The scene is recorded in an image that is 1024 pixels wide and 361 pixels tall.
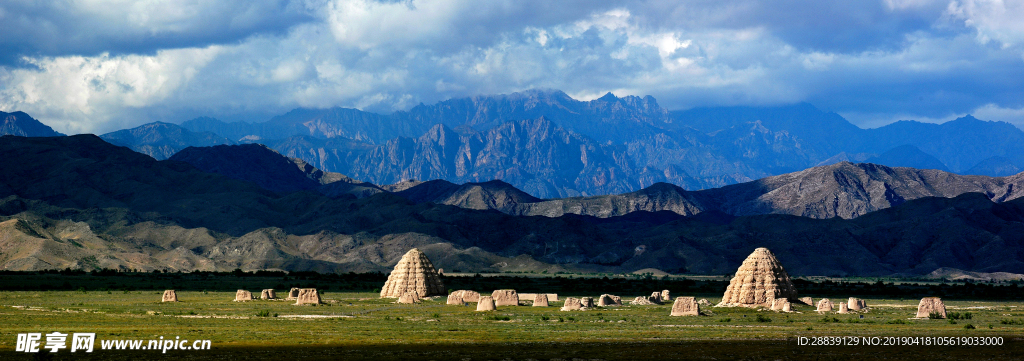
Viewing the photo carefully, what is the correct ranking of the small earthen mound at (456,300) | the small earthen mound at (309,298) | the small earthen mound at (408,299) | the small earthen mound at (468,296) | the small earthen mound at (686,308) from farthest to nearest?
the small earthen mound at (408,299)
the small earthen mound at (468,296)
the small earthen mound at (456,300)
the small earthen mound at (309,298)
the small earthen mound at (686,308)

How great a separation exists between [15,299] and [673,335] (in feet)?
175

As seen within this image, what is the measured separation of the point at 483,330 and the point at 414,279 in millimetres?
29340

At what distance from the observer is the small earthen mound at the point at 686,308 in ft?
180

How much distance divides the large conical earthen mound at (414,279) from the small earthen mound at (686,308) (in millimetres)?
24695

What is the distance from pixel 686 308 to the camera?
5562cm

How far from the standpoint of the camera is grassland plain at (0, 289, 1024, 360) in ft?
120

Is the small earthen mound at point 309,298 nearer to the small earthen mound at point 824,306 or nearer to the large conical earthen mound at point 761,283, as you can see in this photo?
the large conical earthen mound at point 761,283

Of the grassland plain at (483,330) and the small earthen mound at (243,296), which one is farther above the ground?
the small earthen mound at (243,296)

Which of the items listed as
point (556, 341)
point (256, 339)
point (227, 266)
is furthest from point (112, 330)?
point (227, 266)

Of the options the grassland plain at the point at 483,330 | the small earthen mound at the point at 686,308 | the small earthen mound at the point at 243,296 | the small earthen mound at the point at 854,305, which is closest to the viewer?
the grassland plain at the point at 483,330

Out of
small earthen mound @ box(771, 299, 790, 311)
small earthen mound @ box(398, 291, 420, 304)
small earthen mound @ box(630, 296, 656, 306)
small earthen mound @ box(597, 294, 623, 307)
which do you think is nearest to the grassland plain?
small earthen mound @ box(771, 299, 790, 311)

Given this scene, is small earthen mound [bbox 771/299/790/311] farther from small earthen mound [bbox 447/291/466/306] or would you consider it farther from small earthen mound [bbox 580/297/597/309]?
small earthen mound [bbox 447/291/466/306]

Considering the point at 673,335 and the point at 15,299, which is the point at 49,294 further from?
the point at 673,335

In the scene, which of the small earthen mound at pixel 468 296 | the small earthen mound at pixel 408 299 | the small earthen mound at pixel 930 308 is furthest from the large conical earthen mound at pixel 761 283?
the small earthen mound at pixel 408 299
